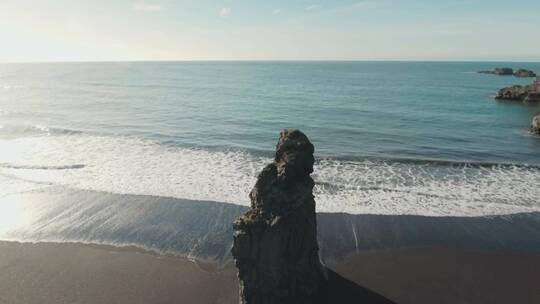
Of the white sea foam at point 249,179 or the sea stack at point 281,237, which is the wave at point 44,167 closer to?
the white sea foam at point 249,179

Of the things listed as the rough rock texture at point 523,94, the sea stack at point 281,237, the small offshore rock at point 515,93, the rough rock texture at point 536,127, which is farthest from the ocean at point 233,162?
the small offshore rock at point 515,93

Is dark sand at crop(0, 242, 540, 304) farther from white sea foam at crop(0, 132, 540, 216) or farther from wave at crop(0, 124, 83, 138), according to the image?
wave at crop(0, 124, 83, 138)

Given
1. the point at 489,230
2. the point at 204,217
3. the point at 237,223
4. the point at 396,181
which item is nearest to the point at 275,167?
the point at 237,223

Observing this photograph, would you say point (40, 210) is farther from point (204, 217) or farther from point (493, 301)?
point (493, 301)

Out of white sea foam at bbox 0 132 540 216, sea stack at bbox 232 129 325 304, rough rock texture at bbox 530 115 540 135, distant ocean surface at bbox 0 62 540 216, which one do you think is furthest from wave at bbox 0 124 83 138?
rough rock texture at bbox 530 115 540 135

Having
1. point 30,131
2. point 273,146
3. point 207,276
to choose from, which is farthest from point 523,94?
point 30,131
